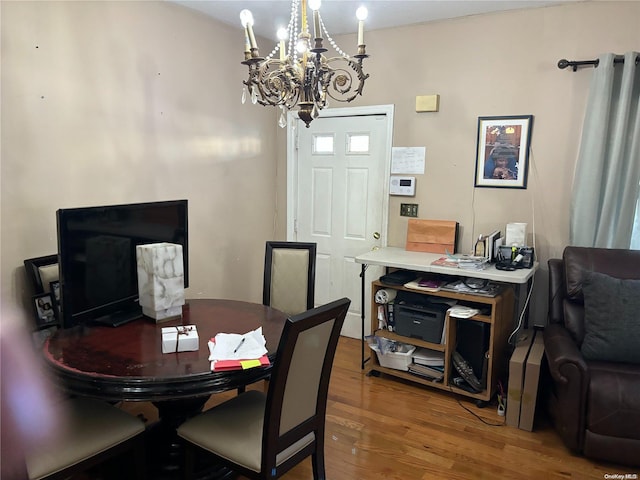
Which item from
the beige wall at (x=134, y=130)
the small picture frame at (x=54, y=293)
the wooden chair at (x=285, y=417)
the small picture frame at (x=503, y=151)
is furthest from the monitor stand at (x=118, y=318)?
the small picture frame at (x=503, y=151)

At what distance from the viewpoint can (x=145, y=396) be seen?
1621 millimetres

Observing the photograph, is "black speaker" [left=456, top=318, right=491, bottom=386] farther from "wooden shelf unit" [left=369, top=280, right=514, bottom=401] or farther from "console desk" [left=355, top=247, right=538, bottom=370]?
"console desk" [left=355, top=247, right=538, bottom=370]

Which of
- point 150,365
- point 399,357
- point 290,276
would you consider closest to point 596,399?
point 399,357

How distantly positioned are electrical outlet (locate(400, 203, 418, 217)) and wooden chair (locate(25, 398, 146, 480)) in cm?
251

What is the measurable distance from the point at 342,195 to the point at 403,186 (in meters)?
0.57

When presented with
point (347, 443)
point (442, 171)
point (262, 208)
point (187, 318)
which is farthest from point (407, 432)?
point (262, 208)

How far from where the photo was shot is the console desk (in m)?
2.74

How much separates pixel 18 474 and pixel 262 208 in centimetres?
310

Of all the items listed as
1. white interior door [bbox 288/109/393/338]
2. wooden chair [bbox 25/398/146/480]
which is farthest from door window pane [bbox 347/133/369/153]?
wooden chair [bbox 25/398/146/480]

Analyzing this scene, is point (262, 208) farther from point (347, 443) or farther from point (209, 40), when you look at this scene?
point (347, 443)

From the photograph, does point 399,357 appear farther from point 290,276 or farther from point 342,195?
point 342,195

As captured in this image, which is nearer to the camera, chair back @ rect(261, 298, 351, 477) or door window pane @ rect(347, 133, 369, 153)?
chair back @ rect(261, 298, 351, 477)

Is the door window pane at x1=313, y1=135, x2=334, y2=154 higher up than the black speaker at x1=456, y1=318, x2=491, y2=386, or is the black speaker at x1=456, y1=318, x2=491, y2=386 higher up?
the door window pane at x1=313, y1=135, x2=334, y2=154

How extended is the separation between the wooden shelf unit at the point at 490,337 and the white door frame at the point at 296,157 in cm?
80
